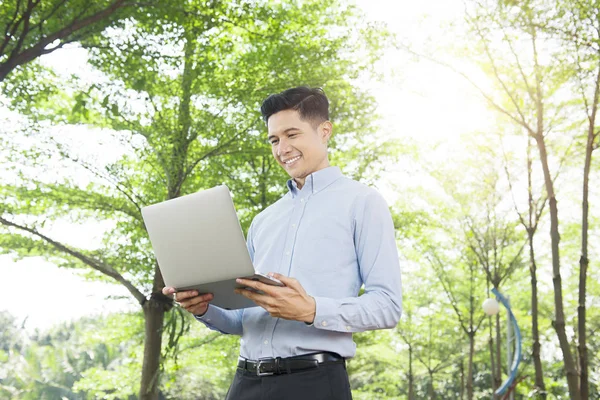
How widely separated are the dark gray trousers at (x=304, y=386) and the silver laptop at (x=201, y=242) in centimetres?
28

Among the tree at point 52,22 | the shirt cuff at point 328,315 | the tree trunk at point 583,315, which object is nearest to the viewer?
the shirt cuff at point 328,315

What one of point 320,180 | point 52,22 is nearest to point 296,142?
point 320,180

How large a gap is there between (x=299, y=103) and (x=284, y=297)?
799 millimetres

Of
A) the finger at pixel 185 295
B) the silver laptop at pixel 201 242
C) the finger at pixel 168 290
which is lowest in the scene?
the finger at pixel 185 295

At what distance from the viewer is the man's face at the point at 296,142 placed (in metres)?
2.23

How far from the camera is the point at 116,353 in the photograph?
34438mm

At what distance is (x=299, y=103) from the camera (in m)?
2.24

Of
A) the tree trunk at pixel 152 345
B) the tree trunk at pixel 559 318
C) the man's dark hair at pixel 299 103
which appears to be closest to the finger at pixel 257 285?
the man's dark hair at pixel 299 103

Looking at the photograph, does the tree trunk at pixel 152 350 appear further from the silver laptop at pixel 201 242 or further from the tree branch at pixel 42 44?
the silver laptop at pixel 201 242

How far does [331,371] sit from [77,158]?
23.9 feet

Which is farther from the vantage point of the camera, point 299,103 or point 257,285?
A: point 299,103

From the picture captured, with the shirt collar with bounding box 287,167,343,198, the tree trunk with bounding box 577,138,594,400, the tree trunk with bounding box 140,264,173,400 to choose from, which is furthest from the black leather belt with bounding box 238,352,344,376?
the tree trunk with bounding box 140,264,173,400

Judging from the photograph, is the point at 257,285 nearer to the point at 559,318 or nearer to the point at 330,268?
the point at 330,268

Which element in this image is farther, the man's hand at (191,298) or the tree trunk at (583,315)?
the tree trunk at (583,315)
